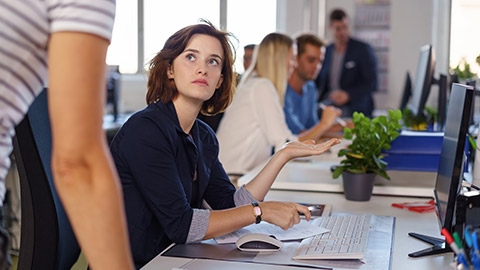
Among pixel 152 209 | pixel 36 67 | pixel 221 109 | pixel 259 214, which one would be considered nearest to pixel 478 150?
pixel 259 214

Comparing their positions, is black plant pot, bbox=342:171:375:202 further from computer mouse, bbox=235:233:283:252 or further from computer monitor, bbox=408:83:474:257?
computer mouse, bbox=235:233:283:252

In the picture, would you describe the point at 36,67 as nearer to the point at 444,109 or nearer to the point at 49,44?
the point at 49,44

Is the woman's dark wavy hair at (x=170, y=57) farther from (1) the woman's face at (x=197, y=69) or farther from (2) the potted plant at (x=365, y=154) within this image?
(2) the potted plant at (x=365, y=154)

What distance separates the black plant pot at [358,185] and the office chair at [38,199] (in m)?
0.93

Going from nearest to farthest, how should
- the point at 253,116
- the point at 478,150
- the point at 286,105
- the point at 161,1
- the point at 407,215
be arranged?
the point at 478,150
the point at 407,215
the point at 253,116
the point at 286,105
the point at 161,1

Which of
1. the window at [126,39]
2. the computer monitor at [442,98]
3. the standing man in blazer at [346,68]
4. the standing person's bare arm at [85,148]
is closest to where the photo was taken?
the standing person's bare arm at [85,148]

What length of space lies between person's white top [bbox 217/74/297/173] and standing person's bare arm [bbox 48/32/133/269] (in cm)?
246

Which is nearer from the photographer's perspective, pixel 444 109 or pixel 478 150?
pixel 478 150

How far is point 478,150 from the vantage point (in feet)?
5.59

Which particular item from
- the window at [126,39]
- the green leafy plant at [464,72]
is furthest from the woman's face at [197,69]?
the window at [126,39]

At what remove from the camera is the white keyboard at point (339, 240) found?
4.53 feet

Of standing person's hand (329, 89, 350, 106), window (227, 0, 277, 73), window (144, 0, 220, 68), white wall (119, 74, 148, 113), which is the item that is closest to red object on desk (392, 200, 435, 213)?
standing person's hand (329, 89, 350, 106)

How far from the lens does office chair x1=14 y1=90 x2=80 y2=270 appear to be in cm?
150

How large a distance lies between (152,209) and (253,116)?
5.85 ft
